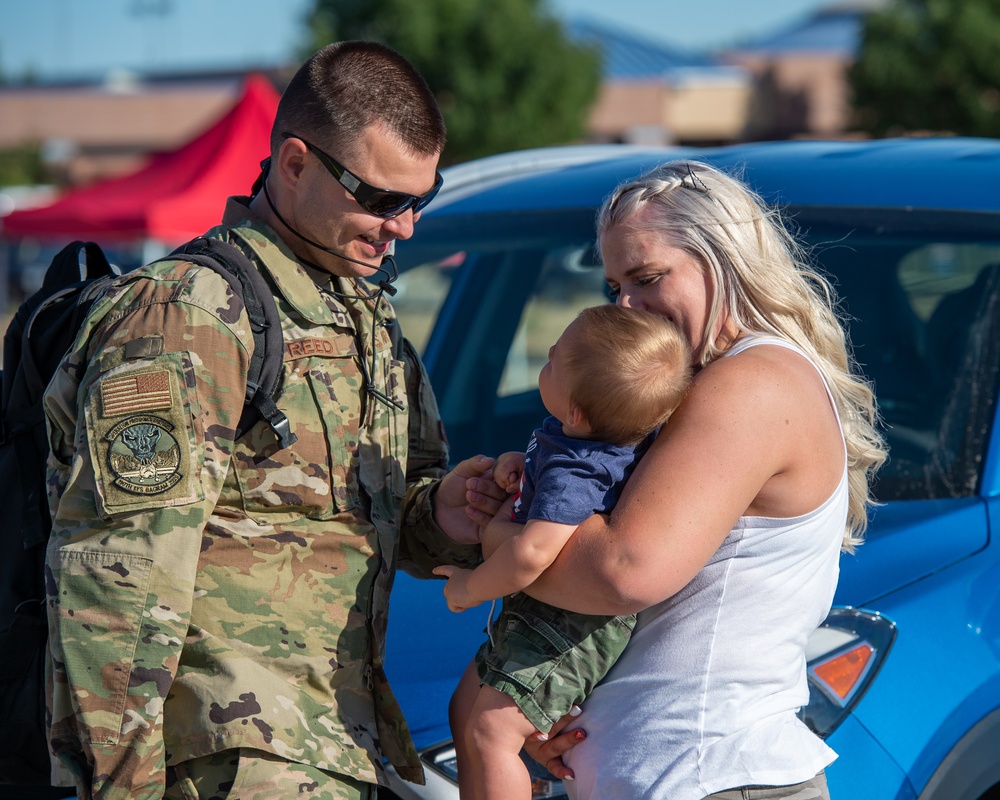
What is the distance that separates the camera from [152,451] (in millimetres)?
1790

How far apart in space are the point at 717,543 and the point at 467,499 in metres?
0.56

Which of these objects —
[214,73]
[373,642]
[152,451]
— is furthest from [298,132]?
[214,73]

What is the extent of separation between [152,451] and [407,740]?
700 mm

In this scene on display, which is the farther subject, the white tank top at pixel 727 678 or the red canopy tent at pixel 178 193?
the red canopy tent at pixel 178 193

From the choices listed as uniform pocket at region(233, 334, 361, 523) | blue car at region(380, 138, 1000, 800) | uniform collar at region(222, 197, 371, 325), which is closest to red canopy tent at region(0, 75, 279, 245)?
blue car at region(380, 138, 1000, 800)

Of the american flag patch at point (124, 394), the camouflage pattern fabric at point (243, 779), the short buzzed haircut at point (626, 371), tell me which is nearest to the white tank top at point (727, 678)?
the short buzzed haircut at point (626, 371)

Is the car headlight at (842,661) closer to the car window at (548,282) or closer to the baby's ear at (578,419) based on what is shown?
the baby's ear at (578,419)

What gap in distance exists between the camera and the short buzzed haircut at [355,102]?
206 cm

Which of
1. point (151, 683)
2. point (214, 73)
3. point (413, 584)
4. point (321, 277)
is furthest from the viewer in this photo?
point (214, 73)

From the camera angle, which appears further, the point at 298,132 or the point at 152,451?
the point at 298,132

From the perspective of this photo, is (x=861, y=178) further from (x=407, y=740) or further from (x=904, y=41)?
(x=904, y=41)

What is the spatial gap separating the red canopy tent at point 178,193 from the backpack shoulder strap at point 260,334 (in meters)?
10.0

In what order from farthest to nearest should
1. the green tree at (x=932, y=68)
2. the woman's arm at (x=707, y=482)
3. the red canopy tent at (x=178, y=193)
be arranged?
1. the green tree at (x=932, y=68)
2. the red canopy tent at (x=178, y=193)
3. the woman's arm at (x=707, y=482)

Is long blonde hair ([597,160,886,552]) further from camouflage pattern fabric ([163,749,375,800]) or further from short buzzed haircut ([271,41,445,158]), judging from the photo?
camouflage pattern fabric ([163,749,375,800])
